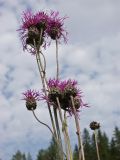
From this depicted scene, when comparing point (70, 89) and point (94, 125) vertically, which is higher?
point (94, 125)

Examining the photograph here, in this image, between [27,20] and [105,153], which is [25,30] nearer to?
[27,20]

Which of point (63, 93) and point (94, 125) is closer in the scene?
point (63, 93)

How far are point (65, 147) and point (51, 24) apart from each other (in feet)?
7.76

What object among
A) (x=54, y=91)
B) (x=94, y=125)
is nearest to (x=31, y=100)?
(x=54, y=91)

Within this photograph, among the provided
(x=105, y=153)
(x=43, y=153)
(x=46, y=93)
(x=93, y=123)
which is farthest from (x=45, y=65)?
(x=43, y=153)

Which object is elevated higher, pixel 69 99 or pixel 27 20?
pixel 27 20

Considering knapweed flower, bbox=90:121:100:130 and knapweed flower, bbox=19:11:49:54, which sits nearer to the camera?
knapweed flower, bbox=19:11:49:54

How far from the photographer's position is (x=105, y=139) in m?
120

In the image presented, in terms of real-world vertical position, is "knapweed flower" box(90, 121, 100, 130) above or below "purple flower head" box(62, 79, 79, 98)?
above

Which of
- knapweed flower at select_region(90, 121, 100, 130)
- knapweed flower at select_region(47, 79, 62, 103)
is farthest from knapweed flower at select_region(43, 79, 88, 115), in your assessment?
knapweed flower at select_region(90, 121, 100, 130)

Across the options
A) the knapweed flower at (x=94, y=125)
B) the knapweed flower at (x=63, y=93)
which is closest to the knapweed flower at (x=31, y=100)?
the knapweed flower at (x=63, y=93)

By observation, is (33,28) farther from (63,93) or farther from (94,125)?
(94,125)

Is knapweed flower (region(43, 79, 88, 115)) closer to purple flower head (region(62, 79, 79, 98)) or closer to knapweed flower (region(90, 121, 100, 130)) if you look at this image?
purple flower head (region(62, 79, 79, 98))

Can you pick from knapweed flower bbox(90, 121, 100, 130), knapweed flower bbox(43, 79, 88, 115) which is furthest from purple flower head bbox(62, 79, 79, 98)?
knapweed flower bbox(90, 121, 100, 130)
